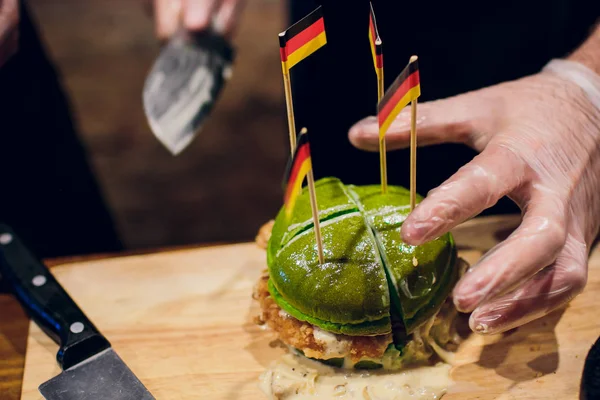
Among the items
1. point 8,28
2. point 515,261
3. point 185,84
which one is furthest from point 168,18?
point 515,261

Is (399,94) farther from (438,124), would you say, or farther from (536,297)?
(536,297)

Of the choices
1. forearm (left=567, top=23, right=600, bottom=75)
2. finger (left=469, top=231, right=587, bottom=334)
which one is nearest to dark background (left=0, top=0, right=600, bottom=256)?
forearm (left=567, top=23, right=600, bottom=75)

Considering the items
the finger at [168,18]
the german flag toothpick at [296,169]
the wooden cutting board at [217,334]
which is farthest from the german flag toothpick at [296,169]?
the finger at [168,18]

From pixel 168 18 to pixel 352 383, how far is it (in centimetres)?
168

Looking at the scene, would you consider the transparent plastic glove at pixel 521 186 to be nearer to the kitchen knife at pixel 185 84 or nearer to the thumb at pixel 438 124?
the thumb at pixel 438 124

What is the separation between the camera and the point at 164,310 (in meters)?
2.40

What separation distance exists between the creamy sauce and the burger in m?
0.03

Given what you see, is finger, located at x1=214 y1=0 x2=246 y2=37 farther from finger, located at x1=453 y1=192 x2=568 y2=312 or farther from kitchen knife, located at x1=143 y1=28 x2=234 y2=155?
finger, located at x1=453 y1=192 x2=568 y2=312

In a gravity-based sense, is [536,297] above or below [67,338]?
below

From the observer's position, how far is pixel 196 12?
2.61m

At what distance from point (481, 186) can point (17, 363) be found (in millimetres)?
1696

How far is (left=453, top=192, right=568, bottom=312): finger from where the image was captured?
1746mm

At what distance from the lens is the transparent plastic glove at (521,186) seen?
1780 millimetres

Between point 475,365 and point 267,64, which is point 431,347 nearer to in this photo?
point 475,365
